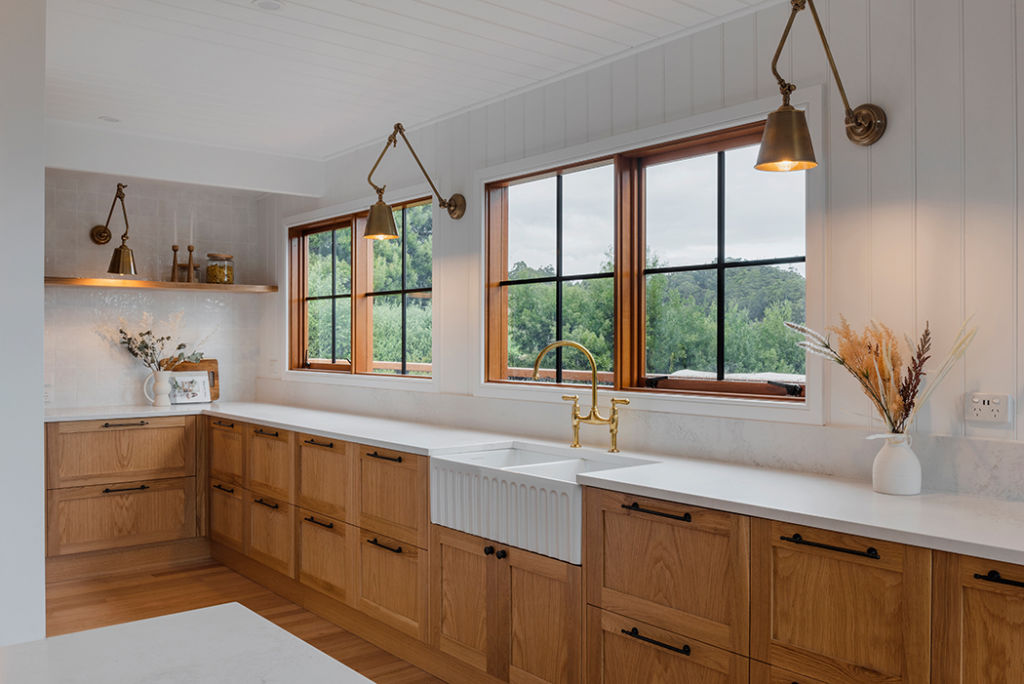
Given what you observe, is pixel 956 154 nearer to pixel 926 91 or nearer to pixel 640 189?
pixel 926 91

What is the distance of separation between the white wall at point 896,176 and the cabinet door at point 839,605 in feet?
1.92

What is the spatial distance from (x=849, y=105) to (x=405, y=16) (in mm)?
1536

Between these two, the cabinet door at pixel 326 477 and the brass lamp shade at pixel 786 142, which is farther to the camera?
the cabinet door at pixel 326 477

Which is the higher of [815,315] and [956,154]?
[956,154]

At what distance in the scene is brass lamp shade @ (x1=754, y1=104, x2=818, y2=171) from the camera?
213 centimetres

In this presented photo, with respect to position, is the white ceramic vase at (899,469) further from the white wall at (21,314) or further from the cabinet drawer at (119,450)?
the cabinet drawer at (119,450)

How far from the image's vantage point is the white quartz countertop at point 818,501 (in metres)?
1.77

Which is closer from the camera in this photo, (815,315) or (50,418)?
(815,315)

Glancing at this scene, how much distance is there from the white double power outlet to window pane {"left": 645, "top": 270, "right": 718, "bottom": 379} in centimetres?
91

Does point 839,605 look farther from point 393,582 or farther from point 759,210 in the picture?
point 393,582

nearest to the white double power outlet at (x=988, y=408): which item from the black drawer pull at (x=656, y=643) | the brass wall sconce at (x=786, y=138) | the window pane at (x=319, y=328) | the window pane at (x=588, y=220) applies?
the brass wall sconce at (x=786, y=138)

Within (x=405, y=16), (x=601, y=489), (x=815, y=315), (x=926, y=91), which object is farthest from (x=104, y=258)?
(x=926, y=91)

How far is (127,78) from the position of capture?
3.59 m

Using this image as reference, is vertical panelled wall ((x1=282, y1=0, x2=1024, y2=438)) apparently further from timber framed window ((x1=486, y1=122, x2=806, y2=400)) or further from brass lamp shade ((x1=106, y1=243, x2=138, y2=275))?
brass lamp shade ((x1=106, y1=243, x2=138, y2=275))
